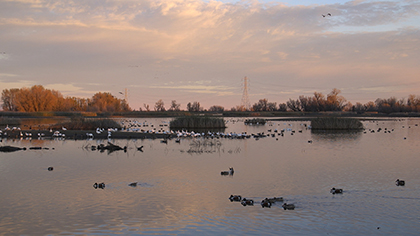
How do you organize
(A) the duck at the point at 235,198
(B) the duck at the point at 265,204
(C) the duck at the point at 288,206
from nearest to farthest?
(C) the duck at the point at 288,206 → (B) the duck at the point at 265,204 → (A) the duck at the point at 235,198

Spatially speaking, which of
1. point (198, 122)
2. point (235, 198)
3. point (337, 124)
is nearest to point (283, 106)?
point (337, 124)

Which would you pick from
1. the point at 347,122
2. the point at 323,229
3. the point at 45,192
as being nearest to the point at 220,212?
the point at 323,229

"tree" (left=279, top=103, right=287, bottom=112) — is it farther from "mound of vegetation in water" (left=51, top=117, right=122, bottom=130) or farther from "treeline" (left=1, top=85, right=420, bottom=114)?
"mound of vegetation in water" (left=51, top=117, right=122, bottom=130)

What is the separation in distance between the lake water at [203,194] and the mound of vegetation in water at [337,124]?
65.5 ft

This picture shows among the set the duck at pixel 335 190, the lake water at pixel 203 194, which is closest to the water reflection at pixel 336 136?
the lake water at pixel 203 194

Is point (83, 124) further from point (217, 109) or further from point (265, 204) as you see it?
point (217, 109)

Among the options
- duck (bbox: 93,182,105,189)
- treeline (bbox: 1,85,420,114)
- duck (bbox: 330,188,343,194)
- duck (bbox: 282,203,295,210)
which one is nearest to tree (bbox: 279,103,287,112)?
treeline (bbox: 1,85,420,114)

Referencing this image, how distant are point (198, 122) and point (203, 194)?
94.6ft

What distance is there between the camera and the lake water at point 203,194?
7895mm

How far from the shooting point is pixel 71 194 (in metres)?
10.5

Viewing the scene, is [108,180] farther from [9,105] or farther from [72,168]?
[9,105]

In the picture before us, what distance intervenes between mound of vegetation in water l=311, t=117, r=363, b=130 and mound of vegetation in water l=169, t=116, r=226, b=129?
387 inches

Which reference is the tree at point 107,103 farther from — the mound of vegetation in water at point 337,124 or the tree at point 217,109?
the mound of vegetation in water at point 337,124

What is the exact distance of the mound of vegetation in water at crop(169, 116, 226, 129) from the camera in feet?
129
